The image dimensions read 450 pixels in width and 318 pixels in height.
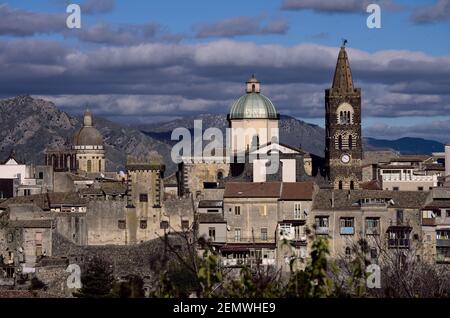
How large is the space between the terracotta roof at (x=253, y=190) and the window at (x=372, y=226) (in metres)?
5.17

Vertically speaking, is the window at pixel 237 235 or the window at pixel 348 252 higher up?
the window at pixel 237 235

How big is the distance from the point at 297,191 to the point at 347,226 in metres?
4.31

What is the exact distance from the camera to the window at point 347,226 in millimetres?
71438

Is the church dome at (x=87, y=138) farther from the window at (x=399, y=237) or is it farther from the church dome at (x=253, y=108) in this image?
the window at (x=399, y=237)

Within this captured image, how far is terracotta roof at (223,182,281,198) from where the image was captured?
244ft

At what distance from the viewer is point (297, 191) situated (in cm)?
Result: 7500

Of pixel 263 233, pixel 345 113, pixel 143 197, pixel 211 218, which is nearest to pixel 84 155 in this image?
pixel 345 113

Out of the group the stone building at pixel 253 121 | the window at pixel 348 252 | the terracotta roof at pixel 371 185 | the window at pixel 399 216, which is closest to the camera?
the window at pixel 348 252

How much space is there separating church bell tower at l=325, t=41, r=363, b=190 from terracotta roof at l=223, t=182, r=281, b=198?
14841 millimetres

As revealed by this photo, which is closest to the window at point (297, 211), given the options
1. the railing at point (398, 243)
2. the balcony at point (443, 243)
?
the railing at point (398, 243)

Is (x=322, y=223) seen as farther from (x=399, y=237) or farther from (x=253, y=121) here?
(x=253, y=121)

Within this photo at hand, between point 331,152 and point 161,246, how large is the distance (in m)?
24.4

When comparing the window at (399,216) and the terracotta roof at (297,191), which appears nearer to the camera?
the window at (399,216)
